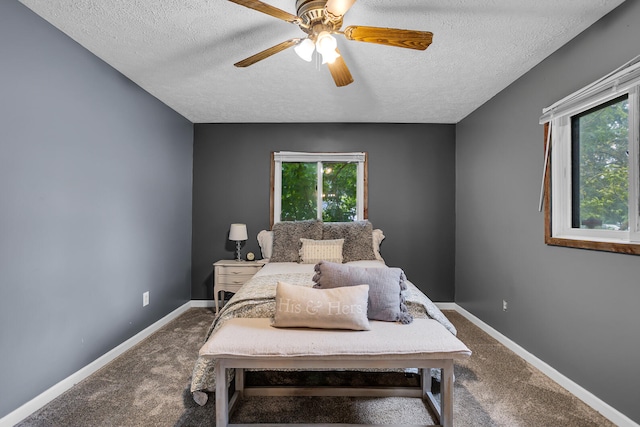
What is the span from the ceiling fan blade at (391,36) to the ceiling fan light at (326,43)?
3.8 inches

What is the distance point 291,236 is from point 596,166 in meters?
2.69

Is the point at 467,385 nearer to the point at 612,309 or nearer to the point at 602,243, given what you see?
the point at 612,309

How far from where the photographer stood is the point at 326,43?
5.56ft

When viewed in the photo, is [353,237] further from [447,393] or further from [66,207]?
[66,207]

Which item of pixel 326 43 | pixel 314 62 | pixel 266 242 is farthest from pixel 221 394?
pixel 266 242

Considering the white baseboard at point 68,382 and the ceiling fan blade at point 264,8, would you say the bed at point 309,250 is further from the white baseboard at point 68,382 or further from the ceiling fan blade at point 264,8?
the ceiling fan blade at point 264,8

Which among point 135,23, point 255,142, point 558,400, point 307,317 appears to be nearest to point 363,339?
point 307,317

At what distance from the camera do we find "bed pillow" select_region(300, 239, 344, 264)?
11.3ft

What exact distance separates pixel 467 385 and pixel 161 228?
3085mm

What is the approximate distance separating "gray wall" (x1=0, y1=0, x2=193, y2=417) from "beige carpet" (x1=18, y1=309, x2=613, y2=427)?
0.91ft

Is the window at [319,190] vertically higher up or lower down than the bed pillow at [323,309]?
higher up

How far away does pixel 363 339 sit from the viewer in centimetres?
163

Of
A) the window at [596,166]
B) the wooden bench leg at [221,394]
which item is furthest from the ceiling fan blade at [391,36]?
the wooden bench leg at [221,394]

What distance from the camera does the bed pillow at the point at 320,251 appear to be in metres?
3.45
